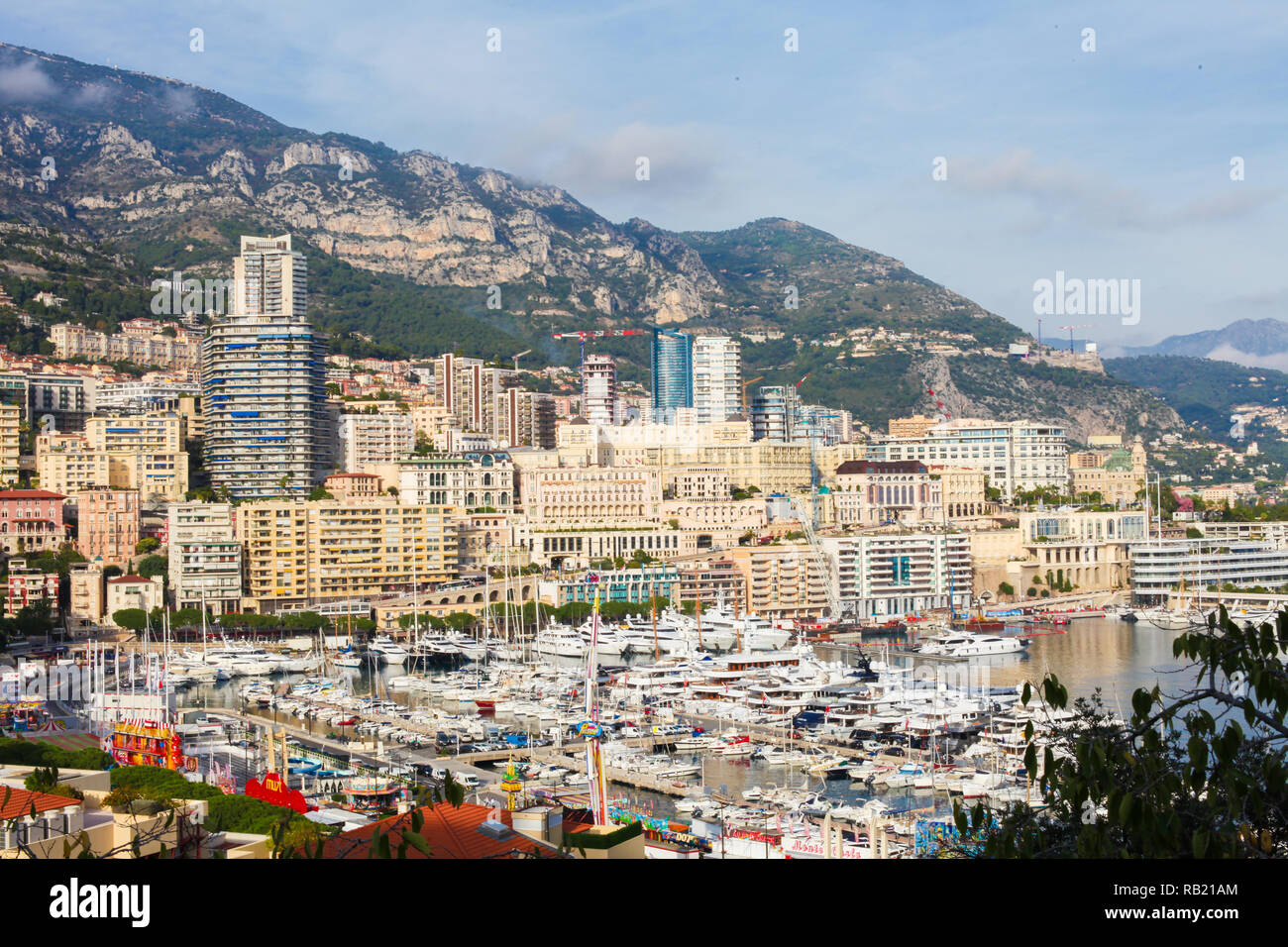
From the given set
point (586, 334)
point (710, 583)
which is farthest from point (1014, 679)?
point (586, 334)

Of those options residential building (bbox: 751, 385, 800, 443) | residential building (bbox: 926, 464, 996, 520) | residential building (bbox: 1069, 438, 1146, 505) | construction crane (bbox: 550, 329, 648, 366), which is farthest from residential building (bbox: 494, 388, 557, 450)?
residential building (bbox: 1069, 438, 1146, 505)

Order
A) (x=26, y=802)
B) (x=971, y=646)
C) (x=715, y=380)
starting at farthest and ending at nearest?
(x=715, y=380), (x=971, y=646), (x=26, y=802)

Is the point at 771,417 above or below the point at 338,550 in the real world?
above

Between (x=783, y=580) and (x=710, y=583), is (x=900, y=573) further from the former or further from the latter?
(x=710, y=583)

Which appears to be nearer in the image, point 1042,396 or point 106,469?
point 106,469

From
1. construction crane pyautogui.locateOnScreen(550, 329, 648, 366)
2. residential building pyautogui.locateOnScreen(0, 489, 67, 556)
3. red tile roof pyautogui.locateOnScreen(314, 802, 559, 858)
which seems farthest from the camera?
construction crane pyautogui.locateOnScreen(550, 329, 648, 366)

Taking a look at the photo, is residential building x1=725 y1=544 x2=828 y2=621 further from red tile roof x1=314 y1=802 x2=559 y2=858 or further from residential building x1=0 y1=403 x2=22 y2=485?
red tile roof x1=314 y1=802 x2=559 y2=858
